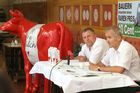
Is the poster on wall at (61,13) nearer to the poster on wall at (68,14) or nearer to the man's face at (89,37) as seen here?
the poster on wall at (68,14)

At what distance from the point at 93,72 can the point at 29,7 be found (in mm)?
4359

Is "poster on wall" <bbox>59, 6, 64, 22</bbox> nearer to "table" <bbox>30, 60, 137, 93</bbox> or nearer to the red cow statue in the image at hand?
the red cow statue

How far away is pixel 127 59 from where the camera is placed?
112 inches

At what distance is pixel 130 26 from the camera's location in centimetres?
357

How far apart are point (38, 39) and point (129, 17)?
125 cm

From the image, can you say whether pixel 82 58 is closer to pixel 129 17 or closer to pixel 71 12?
pixel 129 17

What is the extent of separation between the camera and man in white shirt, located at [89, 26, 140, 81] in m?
2.83

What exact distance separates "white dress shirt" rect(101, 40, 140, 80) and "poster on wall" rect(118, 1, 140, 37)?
529mm

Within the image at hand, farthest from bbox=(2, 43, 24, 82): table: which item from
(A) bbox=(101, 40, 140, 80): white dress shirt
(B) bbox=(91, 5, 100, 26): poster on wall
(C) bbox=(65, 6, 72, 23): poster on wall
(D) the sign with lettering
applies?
(A) bbox=(101, 40, 140, 80): white dress shirt

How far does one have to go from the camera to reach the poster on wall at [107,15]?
13.6 ft

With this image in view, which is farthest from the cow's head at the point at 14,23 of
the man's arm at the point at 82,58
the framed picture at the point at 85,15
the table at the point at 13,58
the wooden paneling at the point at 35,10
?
the wooden paneling at the point at 35,10

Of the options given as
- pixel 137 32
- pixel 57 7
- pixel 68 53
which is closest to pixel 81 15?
pixel 57 7

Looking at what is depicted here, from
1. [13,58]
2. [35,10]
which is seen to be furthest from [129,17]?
[35,10]

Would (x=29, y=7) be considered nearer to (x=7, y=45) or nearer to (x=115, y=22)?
(x=7, y=45)
